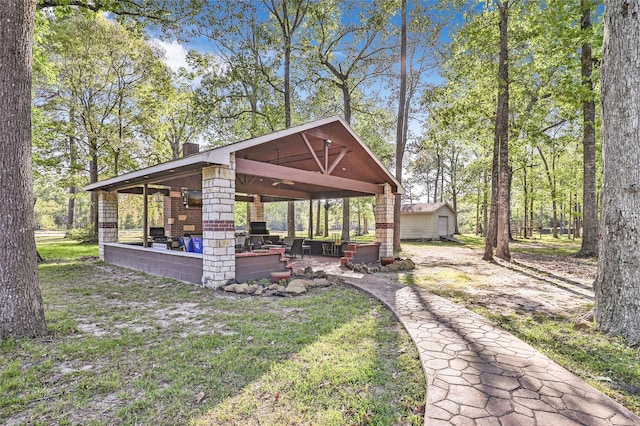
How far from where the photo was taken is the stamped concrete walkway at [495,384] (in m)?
2.25

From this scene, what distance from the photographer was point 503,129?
11.0m

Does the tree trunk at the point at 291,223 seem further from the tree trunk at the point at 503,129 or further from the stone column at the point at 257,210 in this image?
the tree trunk at the point at 503,129

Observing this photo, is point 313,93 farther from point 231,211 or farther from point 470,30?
point 231,211

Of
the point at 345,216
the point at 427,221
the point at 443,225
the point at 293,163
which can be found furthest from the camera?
the point at 443,225

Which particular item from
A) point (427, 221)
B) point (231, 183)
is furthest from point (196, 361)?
point (427, 221)

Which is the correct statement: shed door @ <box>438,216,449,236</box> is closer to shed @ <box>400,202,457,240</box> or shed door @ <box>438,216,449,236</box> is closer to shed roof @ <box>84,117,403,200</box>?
shed @ <box>400,202,457,240</box>

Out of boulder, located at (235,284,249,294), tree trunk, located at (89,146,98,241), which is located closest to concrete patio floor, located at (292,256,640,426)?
boulder, located at (235,284,249,294)

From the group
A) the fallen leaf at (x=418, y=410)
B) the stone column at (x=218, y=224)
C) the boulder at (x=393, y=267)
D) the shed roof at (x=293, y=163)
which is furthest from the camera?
the boulder at (x=393, y=267)

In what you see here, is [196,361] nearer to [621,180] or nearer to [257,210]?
[621,180]

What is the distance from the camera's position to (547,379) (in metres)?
2.79

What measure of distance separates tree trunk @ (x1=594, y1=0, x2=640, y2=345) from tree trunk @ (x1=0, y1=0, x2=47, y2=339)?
280 inches

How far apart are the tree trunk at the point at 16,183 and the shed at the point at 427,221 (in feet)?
70.1

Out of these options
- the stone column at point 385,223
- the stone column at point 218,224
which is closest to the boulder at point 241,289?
the stone column at point 218,224

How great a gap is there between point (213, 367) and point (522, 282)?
7.35 m
